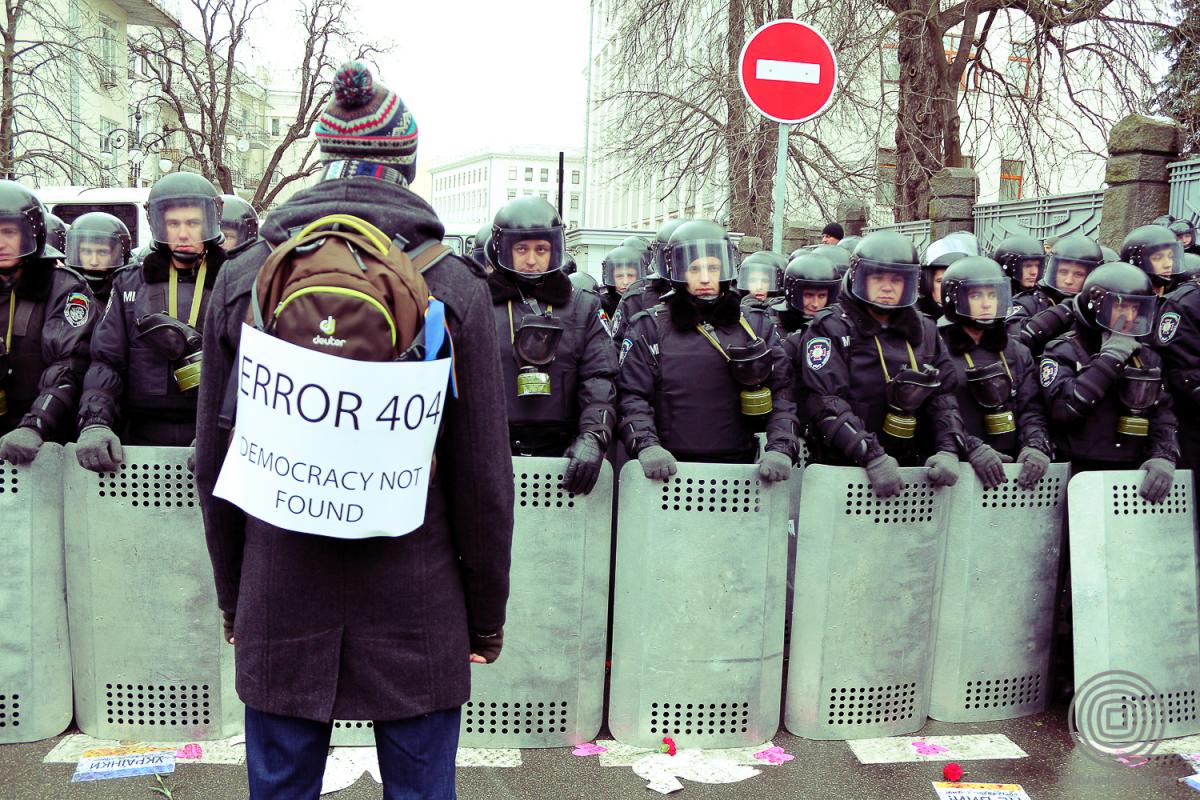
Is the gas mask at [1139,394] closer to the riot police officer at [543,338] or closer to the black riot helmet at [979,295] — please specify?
the black riot helmet at [979,295]

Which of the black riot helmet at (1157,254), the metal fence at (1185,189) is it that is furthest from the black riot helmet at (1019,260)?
the metal fence at (1185,189)

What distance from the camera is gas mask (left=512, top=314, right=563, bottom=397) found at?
4.24 meters

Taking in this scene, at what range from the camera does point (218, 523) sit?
201 centimetres

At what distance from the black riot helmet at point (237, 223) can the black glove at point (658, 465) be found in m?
2.83

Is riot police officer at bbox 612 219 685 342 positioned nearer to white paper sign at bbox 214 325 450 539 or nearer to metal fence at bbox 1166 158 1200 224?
white paper sign at bbox 214 325 450 539

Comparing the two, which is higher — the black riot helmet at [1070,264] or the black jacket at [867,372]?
the black riot helmet at [1070,264]

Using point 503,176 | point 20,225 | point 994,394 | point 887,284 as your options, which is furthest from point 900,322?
point 503,176

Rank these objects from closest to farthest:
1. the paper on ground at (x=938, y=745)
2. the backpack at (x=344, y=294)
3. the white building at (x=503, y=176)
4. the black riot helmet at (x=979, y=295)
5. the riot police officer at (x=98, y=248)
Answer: the backpack at (x=344, y=294) → the paper on ground at (x=938, y=745) → the black riot helmet at (x=979, y=295) → the riot police officer at (x=98, y=248) → the white building at (x=503, y=176)

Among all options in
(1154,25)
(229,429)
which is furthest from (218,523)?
(1154,25)

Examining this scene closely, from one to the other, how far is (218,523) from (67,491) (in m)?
2.10

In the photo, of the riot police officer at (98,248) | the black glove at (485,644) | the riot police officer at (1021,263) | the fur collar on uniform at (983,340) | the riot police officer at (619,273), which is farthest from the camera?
the riot police officer at (619,273)

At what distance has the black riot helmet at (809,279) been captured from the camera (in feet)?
20.0

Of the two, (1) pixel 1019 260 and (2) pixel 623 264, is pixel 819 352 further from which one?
(2) pixel 623 264

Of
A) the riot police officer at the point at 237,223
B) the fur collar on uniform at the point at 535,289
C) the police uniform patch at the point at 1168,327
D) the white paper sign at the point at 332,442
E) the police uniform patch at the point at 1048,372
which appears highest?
the riot police officer at the point at 237,223
